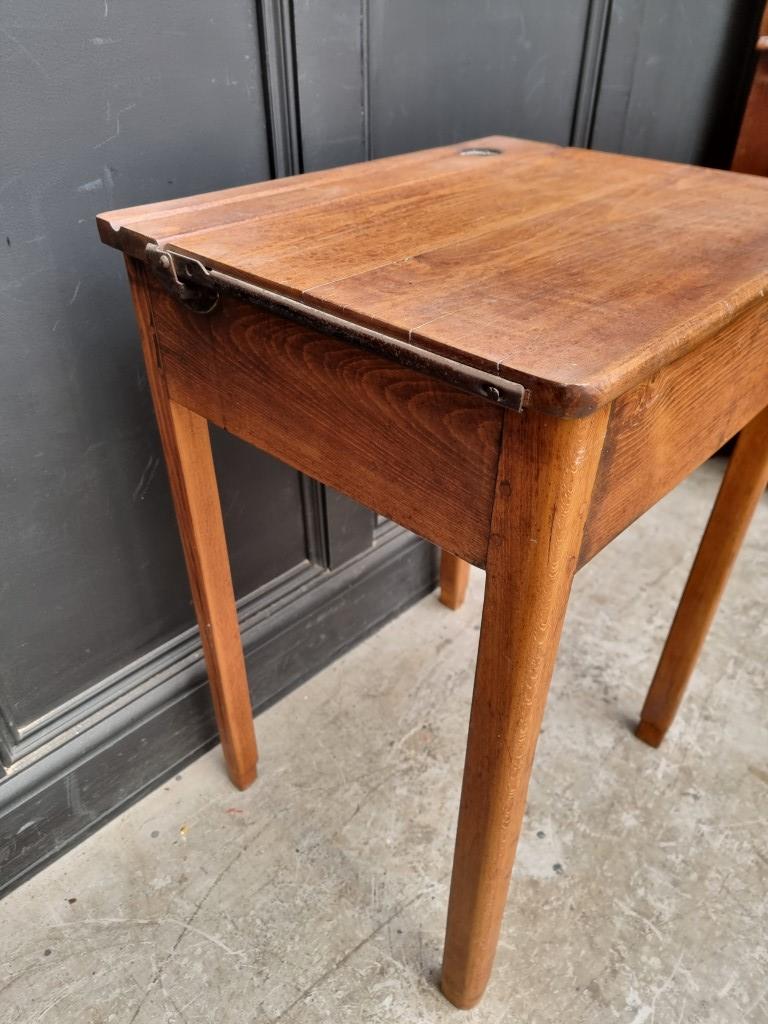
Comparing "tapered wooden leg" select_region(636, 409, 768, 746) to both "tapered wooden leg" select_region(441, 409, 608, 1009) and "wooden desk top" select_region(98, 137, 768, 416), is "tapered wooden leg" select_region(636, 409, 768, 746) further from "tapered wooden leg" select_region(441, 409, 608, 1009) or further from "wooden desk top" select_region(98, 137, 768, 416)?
"tapered wooden leg" select_region(441, 409, 608, 1009)

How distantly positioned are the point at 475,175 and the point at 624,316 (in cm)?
44

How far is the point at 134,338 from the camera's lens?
0.89 m

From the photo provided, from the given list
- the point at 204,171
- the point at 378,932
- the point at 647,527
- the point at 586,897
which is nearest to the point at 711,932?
the point at 586,897

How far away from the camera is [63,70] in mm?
738

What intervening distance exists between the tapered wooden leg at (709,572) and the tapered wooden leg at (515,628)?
0.48 metres

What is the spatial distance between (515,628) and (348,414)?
0.68 feet

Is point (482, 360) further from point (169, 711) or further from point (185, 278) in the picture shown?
point (169, 711)

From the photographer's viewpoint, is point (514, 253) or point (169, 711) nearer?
point (514, 253)

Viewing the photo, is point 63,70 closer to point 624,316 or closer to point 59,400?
point 59,400

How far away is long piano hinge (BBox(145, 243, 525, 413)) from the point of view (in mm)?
462

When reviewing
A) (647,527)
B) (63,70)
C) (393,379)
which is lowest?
(647,527)

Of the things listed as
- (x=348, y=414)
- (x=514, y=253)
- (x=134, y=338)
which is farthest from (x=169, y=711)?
(x=514, y=253)

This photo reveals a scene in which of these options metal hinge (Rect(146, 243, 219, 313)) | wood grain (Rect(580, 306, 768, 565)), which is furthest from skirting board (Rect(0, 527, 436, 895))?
wood grain (Rect(580, 306, 768, 565))

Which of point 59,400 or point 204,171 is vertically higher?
point 204,171
